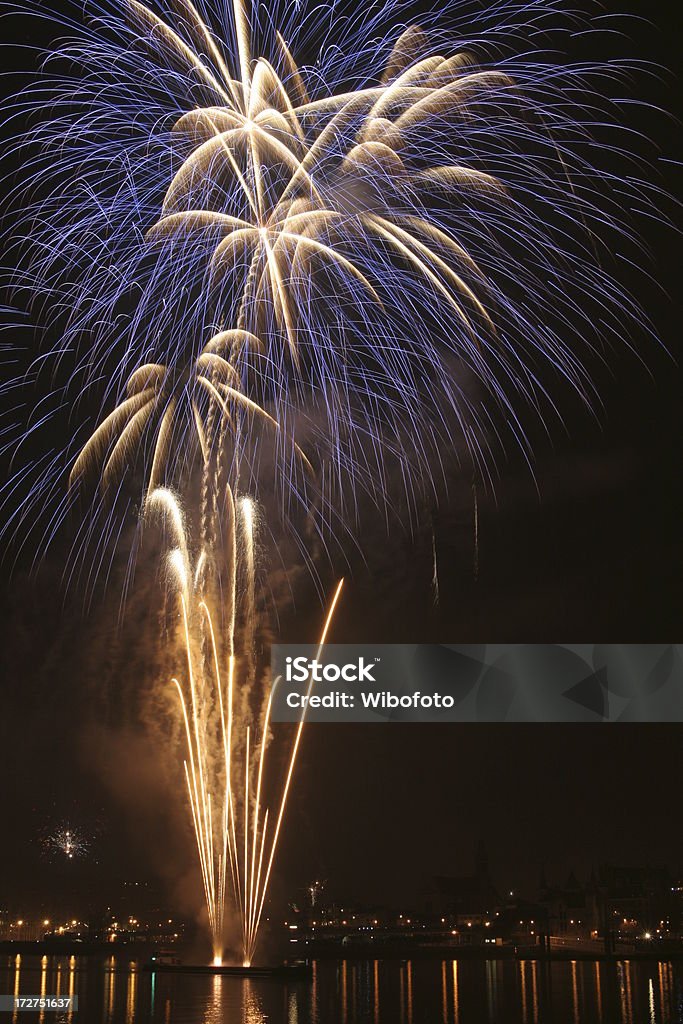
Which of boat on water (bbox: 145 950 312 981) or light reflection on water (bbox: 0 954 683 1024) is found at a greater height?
boat on water (bbox: 145 950 312 981)

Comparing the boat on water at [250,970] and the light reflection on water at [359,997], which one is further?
the boat on water at [250,970]

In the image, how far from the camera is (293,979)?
6062 cm

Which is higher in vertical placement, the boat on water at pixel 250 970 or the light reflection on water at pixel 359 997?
the boat on water at pixel 250 970

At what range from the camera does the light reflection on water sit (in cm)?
4600

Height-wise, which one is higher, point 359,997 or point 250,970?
point 250,970

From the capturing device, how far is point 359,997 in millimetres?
62688

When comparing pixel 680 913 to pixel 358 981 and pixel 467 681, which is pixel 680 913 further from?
pixel 467 681

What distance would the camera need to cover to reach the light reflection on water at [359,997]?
46.0 m

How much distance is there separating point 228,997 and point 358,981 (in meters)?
31.2

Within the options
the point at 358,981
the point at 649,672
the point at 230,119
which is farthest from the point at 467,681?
the point at 358,981

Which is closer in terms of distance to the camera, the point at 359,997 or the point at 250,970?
Result: the point at 250,970

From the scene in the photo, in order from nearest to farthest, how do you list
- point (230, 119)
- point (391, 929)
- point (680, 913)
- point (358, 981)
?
point (230, 119) < point (358, 981) < point (680, 913) < point (391, 929)

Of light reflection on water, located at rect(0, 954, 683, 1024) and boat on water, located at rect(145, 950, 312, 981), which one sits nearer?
light reflection on water, located at rect(0, 954, 683, 1024)

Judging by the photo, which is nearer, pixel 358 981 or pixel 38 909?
pixel 358 981
